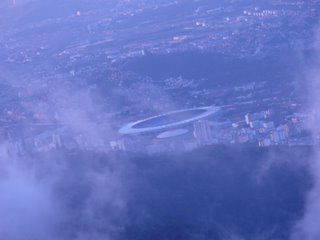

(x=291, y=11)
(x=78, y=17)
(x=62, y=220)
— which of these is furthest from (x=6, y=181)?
(x=78, y=17)

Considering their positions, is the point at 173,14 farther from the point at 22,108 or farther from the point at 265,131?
the point at 265,131

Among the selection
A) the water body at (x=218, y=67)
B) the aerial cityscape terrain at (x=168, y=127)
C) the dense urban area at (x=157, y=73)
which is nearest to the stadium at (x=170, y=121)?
the aerial cityscape terrain at (x=168, y=127)

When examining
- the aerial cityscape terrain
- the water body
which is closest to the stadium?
the aerial cityscape terrain

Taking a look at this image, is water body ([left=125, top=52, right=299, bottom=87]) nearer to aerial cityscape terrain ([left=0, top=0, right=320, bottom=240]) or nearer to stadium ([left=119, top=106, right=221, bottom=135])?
aerial cityscape terrain ([left=0, top=0, right=320, bottom=240])

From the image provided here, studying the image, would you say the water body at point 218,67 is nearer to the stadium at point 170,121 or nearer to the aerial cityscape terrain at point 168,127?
the aerial cityscape terrain at point 168,127

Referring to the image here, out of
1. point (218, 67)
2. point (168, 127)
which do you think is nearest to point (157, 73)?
point (218, 67)

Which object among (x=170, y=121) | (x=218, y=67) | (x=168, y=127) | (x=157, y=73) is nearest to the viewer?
(x=168, y=127)

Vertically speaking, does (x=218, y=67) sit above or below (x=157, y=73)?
below

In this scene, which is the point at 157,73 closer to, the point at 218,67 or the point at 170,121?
the point at 218,67
